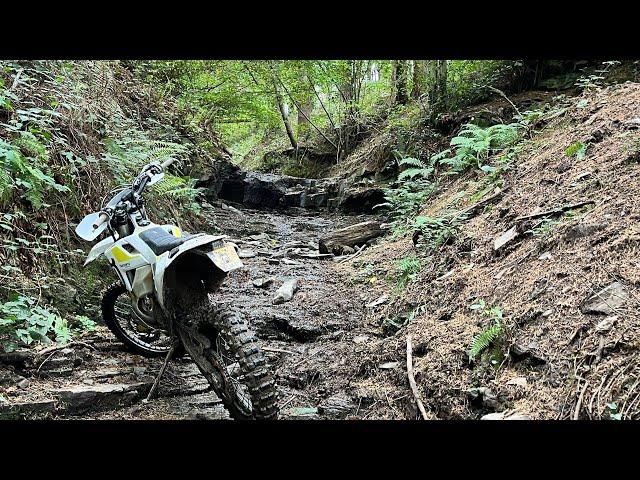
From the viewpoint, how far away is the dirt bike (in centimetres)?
322

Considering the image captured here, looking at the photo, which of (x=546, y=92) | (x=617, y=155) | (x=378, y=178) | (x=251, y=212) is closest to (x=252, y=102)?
(x=251, y=212)

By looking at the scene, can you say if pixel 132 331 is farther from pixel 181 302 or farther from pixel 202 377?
pixel 181 302

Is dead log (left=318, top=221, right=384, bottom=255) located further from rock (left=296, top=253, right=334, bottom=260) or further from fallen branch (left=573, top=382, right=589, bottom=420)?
fallen branch (left=573, top=382, right=589, bottom=420)

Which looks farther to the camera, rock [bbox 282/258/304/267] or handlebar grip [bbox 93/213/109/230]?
rock [bbox 282/258/304/267]

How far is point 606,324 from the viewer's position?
275 centimetres

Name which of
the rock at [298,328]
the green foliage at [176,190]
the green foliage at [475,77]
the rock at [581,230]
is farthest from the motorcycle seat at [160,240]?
the green foliage at [475,77]

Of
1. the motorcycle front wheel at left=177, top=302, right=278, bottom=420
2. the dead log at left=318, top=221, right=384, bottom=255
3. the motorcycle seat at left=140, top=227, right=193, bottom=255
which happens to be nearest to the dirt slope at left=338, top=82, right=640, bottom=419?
the motorcycle front wheel at left=177, top=302, right=278, bottom=420

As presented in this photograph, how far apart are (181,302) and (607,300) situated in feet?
8.91

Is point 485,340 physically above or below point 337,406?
above

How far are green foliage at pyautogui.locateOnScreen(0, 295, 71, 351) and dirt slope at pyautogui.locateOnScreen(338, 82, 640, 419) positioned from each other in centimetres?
253

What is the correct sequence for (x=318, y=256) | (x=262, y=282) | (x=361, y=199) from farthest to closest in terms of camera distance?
(x=361, y=199) → (x=318, y=256) → (x=262, y=282)

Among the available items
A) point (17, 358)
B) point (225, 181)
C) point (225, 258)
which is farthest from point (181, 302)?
point (225, 181)

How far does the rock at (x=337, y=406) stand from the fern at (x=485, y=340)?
0.91 meters
